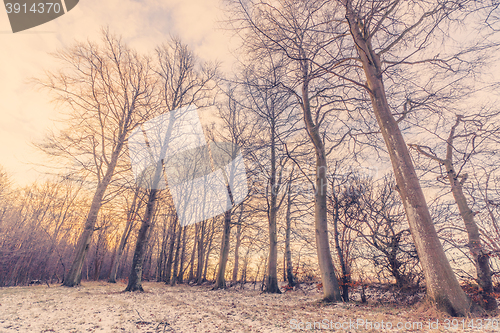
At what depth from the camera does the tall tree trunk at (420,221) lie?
3531mm

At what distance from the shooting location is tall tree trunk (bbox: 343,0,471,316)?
3531mm

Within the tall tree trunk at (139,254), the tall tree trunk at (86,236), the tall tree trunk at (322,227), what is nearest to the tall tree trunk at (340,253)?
the tall tree trunk at (322,227)

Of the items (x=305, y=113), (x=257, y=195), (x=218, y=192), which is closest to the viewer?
(x=305, y=113)

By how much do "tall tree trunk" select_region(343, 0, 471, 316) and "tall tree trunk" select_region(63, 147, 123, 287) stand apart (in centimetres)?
1128

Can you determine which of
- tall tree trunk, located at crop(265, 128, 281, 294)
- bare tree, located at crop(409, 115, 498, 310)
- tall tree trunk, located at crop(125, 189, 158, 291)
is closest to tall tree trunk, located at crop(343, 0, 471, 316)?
bare tree, located at crop(409, 115, 498, 310)

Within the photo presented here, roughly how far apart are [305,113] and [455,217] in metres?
5.54

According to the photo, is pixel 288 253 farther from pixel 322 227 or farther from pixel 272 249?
pixel 322 227

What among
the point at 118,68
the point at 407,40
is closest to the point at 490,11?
the point at 407,40

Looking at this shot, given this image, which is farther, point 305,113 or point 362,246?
point 305,113

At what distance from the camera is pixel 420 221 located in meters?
3.99

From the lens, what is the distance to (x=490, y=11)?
14.8 feet

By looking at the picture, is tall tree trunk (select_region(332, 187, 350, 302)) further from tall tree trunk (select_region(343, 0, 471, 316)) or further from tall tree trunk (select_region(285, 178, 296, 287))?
tall tree trunk (select_region(285, 178, 296, 287))

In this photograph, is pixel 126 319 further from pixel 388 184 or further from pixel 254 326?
pixel 388 184

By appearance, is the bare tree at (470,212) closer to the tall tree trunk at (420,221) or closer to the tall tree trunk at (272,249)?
the tall tree trunk at (420,221)
